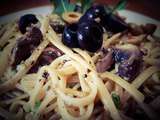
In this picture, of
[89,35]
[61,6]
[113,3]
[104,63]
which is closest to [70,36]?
[89,35]

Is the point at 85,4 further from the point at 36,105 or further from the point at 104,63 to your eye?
the point at 36,105

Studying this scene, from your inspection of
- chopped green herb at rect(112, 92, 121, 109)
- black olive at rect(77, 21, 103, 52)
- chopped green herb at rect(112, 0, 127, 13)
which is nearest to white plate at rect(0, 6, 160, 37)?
chopped green herb at rect(112, 0, 127, 13)

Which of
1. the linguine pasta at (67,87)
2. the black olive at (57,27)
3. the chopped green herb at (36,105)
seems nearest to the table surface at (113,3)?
the black olive at (57,27)

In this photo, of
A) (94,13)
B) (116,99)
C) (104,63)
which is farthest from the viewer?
(94,13)

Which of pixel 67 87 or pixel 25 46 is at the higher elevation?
pixel 25 46

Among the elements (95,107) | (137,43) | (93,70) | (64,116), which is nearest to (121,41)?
(137,43)

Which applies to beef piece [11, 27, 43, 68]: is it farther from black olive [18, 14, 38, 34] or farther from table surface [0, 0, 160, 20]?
table surface [0, 0, 160, 20]
